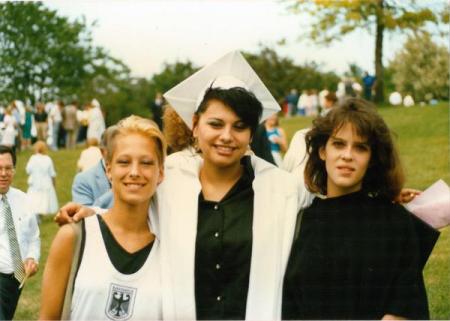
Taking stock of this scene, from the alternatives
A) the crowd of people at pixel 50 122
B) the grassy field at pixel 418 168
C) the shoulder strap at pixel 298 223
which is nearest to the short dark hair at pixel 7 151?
the grassy field at pixel 418 168

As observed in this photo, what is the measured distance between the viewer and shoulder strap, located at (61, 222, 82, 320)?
2.26 metres

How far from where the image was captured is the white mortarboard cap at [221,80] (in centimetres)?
257

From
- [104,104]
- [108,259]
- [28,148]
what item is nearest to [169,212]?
[108,259]

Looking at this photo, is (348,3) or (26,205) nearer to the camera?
(26,205)

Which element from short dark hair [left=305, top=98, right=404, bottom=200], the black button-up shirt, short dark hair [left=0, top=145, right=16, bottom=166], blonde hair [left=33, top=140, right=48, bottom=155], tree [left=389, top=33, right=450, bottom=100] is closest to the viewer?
the black button-up shirt

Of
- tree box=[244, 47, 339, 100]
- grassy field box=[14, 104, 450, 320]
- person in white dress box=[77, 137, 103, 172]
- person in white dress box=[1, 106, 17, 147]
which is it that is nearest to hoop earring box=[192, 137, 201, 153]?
grassy field box=[14, 104, 450, 320]

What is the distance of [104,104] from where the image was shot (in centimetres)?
1889

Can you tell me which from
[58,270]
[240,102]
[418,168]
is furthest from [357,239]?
[418,168]

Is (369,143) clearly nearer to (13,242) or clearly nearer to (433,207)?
(433,207)

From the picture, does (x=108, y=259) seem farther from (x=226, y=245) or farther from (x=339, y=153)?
(x=339, y=153)

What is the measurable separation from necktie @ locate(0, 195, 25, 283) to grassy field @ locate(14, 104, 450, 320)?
1.55 metres

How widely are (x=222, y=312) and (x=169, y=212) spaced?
370 millimetres

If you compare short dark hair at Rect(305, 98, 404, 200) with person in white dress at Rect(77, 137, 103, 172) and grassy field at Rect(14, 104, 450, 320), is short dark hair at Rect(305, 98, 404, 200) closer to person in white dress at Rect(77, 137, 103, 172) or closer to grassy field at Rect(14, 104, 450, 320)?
grassy field at Rect(14, 104, 450, 320)

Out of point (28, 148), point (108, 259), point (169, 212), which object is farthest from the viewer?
point (28, 148)
